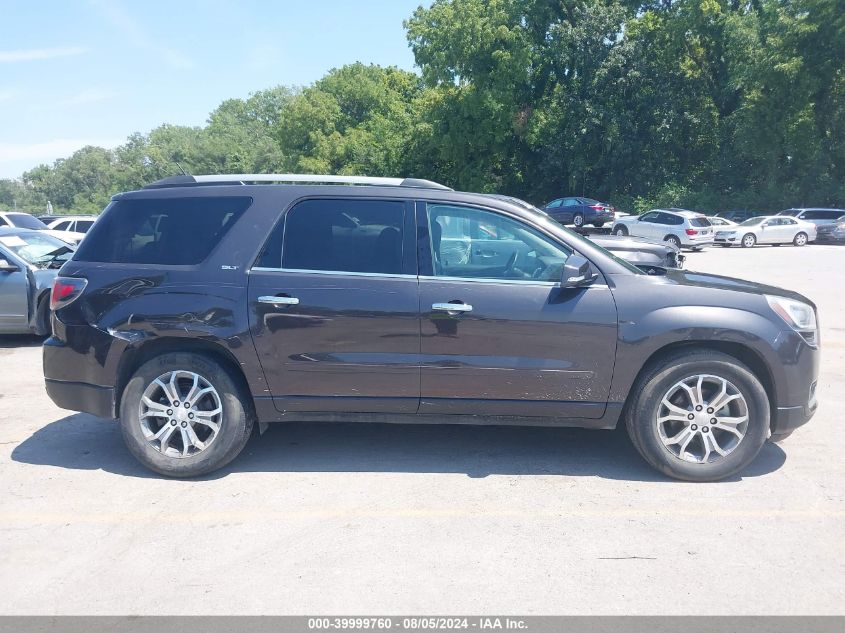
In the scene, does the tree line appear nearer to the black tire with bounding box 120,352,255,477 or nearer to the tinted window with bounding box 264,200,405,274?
the tinted window with bounding box 264,200,405,274

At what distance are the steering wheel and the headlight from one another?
169 centimetres

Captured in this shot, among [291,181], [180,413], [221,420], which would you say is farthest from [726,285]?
[180,413]

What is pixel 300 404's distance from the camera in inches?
190

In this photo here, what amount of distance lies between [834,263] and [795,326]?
1963cm

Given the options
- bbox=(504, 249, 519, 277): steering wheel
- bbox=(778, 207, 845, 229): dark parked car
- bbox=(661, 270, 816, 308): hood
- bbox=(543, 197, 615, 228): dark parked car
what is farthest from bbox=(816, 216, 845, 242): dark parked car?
bbox=(504, 249, 519, 277): steering wheel

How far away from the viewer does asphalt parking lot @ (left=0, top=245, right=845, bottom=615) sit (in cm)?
343

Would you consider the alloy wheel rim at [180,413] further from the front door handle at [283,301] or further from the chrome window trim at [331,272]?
the chrome window trim at [331,272]

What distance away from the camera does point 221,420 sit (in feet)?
15.7

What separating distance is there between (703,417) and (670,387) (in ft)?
1.00

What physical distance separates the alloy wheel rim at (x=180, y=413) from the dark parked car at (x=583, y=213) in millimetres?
31229

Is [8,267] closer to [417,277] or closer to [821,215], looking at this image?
[417,277]

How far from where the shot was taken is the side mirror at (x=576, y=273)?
455 cm

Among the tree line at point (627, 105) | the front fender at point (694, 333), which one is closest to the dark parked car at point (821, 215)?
the tree line at point (627, 105)

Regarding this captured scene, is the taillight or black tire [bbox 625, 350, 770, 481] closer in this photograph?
black tire [bbox 625, 350, 770, 481]
